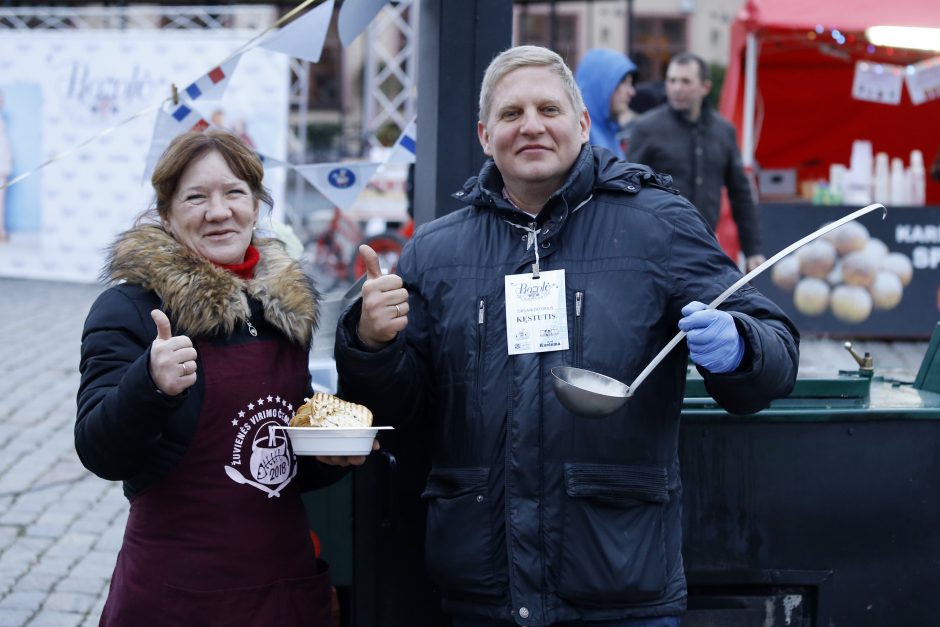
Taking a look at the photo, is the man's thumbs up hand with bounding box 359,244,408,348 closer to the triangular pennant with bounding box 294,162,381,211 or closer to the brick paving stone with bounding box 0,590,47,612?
the triangular pennant with bounding box 294,162,381,211

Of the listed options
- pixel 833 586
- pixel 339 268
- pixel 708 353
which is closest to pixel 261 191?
pixel 708 353

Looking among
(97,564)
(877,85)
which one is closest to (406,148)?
(97,564)

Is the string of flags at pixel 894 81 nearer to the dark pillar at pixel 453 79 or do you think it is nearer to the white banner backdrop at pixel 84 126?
the white banner backdrop at pixel 84 126

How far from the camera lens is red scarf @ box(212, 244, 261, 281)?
7.88ft

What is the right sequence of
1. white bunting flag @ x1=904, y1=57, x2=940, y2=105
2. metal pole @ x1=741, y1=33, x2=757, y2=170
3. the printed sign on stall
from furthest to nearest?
1. white bunting flag @ x1=904, y1=57, x2=940, y2=105
2. metal pole @ x1=741, y1=33, x2=757, y2=170
3. the printed sign on stall

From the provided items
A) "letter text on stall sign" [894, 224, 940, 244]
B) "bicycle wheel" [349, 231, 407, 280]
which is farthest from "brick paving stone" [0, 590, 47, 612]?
"letter text on stall sign" [894, 224, 940, 244]

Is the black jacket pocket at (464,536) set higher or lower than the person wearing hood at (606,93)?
lower

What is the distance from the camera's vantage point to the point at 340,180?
3846mm

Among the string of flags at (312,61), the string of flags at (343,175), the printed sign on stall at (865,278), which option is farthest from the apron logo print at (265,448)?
the printed sign on stall at (865,278)

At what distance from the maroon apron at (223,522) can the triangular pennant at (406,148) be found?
152 cm

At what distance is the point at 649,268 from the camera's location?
2.29 meters

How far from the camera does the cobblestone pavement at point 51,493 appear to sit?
4371mm

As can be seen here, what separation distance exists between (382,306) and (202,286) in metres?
0.36

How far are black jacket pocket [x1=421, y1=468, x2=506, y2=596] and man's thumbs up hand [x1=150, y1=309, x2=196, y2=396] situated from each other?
1.95 feet
